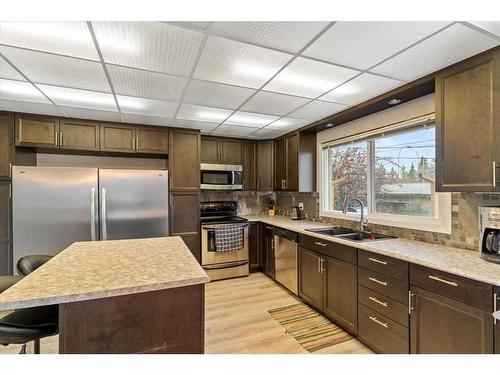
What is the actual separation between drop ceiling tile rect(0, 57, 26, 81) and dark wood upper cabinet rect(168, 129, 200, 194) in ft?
5.82

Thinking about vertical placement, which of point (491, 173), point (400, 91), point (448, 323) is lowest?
point (448, 323)

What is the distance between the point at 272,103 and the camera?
2621 millimetres

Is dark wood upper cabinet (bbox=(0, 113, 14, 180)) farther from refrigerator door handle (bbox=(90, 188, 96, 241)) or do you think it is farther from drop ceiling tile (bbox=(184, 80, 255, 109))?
drop ceiling tile (bbox=(184, 80, 255, 109))

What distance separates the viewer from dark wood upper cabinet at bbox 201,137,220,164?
4133 mm

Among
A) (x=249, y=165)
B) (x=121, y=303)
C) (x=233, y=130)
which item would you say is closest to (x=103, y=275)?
(x=121, y=303)

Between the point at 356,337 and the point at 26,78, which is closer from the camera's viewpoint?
the point at 26,78

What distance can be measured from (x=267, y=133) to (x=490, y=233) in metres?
3.04

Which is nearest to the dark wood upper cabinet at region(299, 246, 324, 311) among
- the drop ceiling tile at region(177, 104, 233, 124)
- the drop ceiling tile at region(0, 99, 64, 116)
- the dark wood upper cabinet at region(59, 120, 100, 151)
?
the drop ceiling tile at region(177, 104, 233, 124)

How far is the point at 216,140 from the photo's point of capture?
167 inches

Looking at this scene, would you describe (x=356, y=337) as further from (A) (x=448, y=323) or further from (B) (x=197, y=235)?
(B) (x=197, y=235)

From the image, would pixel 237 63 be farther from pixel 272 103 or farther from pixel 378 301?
pixel 378 301

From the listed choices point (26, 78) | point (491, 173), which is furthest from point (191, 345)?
point (26, 78)

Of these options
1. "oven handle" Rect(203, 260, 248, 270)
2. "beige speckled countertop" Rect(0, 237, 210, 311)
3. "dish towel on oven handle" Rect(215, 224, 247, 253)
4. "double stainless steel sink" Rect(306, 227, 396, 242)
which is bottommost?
Result: "oven handle" Rect(203, 260, 248, 270)
